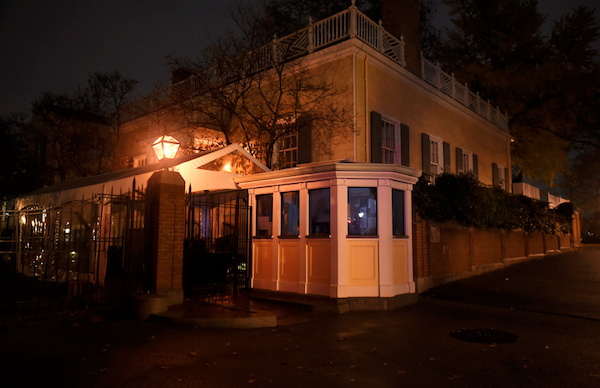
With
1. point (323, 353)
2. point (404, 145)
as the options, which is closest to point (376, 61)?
point (404, 145)

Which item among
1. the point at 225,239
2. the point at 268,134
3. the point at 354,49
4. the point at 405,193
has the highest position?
the point at 354,49

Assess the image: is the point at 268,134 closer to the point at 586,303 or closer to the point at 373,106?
the point at 373,106

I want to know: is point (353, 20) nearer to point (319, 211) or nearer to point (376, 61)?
point (376, 61)

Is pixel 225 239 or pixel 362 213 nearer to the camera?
pixel 362 213

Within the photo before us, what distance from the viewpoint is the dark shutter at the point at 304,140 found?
1368 centimetres

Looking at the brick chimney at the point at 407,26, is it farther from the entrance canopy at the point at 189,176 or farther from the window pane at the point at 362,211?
the window pane at the point at 362,211

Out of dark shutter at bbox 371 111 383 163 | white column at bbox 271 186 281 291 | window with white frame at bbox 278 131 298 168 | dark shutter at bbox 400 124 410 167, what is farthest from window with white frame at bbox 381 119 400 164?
white column at bbox 271 186 281 291

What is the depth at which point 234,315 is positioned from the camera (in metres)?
7.57

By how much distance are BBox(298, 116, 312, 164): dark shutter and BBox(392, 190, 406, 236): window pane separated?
14.6ft

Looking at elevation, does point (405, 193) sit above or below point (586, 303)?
above

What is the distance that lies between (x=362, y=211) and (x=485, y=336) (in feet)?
11.4

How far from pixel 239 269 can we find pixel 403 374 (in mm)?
7049

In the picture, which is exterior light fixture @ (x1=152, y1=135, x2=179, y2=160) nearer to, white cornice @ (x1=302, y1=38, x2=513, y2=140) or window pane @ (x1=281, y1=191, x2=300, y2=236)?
window pane @ (x1=281, y1=191, x2=300, y2=236)

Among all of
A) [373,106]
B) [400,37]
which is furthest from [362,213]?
[400,37]
